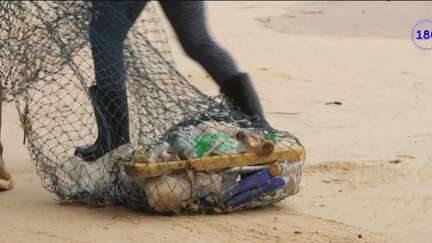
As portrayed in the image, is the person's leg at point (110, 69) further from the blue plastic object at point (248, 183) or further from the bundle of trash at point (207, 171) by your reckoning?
the blue plastic object at point (248, 183)

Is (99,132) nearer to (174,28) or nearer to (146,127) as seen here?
(146,127)

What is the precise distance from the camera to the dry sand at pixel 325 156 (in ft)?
13.3

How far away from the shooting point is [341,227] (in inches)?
161

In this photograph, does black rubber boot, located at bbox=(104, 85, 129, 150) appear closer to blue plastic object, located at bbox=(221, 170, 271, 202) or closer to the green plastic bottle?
the green plastic bottle

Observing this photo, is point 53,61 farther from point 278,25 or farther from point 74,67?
point 278,25

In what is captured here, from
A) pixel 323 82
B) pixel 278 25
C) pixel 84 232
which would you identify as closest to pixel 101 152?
pixel 84 232

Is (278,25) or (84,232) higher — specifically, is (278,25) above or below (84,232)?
below

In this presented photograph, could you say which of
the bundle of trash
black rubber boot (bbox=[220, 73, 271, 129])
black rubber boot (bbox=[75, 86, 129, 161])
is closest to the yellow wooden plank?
the bundle of trash

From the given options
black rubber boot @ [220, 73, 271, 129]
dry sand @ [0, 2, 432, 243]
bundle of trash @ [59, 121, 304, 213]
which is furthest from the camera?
black rubber boot @ [220, 73, 271, 129]

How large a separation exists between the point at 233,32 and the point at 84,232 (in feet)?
20.1

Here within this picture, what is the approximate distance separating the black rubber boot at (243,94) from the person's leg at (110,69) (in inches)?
17.8

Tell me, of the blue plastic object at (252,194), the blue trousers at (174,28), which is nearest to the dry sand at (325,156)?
the blue plastic object at (252,194)

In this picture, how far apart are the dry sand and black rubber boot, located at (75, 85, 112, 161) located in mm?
266

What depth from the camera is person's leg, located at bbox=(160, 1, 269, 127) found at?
167 inches
